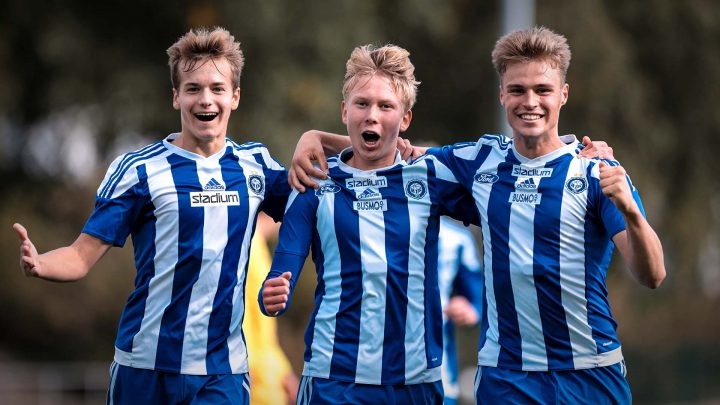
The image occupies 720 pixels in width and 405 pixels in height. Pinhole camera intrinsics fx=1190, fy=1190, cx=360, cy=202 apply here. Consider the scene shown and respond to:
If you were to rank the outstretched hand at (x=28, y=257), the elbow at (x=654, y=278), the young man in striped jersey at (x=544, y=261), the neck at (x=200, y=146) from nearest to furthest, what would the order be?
the elbow at (x=654, y=278) < the outstretched hand at (x=28, y=257) < the young man in striped jersey at (x=544, y=261) < the neck at (x=200, y=146)

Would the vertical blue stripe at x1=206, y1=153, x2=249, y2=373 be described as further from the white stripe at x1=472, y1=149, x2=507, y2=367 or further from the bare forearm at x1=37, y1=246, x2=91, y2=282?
the white stripe at x1=472, y1=149, x2=507, y2=367

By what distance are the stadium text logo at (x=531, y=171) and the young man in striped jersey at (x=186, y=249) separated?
1270 mm

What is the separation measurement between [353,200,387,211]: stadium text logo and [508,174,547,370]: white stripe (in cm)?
62

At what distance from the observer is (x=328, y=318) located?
5.57 metres

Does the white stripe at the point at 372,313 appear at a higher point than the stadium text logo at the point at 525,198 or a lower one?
lower

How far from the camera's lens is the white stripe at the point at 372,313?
5.51 metres

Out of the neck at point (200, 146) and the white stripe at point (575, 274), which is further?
the neck at point (200, 146)

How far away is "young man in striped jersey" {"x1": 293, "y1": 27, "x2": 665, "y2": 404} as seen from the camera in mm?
5480

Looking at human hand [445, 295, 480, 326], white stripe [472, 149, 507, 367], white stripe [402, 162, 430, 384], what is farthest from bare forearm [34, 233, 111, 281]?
human hand [445, 295, 480, 326]

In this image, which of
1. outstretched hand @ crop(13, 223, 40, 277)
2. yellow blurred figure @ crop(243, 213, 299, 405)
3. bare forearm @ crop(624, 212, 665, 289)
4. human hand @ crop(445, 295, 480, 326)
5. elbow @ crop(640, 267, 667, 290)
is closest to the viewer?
bare forearm @ crop(624, 212, 665, 289)

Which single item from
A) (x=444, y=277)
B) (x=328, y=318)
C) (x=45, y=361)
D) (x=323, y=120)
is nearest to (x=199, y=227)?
(x=328, y=318)

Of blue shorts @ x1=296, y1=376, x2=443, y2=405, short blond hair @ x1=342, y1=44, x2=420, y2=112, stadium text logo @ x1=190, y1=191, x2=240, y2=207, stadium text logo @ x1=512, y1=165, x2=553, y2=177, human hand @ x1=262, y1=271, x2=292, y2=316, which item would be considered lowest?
blue shorts @ x1=296, y1=376, x2=443, y2=405

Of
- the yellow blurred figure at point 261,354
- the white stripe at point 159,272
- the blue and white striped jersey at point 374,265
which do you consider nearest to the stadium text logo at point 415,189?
the blue and white striped jersey at point 374,265

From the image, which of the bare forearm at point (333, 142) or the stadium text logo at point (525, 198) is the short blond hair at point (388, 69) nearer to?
the bare forearm at point (333, 142)
